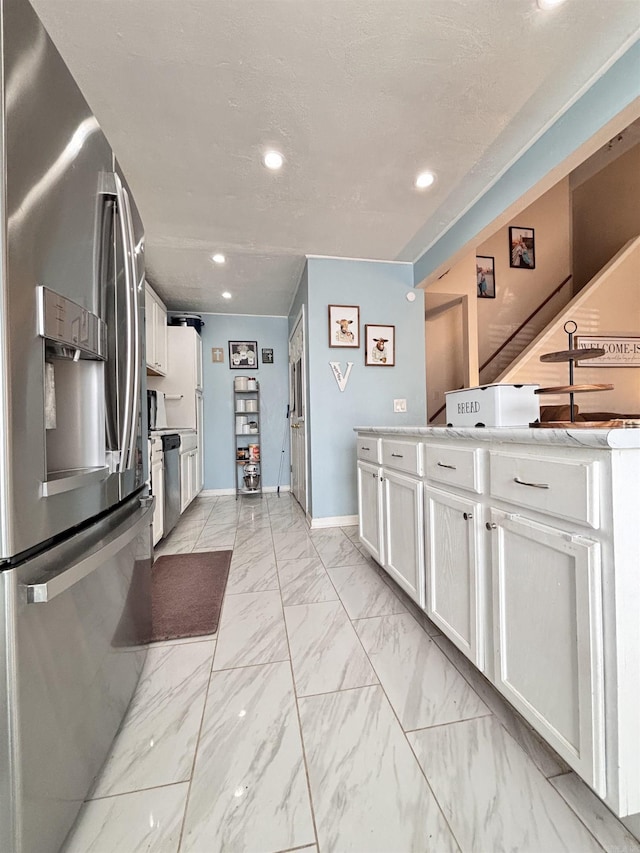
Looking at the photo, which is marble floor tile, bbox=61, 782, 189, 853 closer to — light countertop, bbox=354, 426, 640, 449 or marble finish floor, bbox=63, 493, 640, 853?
marble finish floor, bbox=63, 493, 640, 853

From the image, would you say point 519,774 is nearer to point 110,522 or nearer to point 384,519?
point 384,519

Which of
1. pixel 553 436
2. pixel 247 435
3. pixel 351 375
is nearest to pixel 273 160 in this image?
pixel 351 375

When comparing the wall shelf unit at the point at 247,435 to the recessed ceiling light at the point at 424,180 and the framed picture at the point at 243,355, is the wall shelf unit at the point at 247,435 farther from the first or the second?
the recessed ceiling light at the point at 424,180

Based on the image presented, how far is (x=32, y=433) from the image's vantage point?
2.25 feet

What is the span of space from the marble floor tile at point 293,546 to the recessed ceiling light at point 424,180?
2.60 metres

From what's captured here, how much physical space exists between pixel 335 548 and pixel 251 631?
1.17 meters

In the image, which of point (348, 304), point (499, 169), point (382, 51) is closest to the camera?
point (382, 51)

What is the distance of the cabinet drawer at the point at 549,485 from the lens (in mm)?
758

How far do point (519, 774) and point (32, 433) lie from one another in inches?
57.2

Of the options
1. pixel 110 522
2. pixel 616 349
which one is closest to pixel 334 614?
pixel 110 522

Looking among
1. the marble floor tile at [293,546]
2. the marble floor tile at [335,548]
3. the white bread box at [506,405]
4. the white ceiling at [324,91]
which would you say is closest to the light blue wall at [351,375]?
the marble floor tile at [335,548]

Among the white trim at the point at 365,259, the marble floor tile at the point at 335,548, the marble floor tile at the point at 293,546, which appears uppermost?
the white trim at the point at 365,259

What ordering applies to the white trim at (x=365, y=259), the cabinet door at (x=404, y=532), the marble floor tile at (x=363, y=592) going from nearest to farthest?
the cabinet door at (x=404, y=532) < the marble floor tile at (x=363, y=592) < the white trim at (x=365, y=259)

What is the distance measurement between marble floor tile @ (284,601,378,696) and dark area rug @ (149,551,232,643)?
0.42 m
